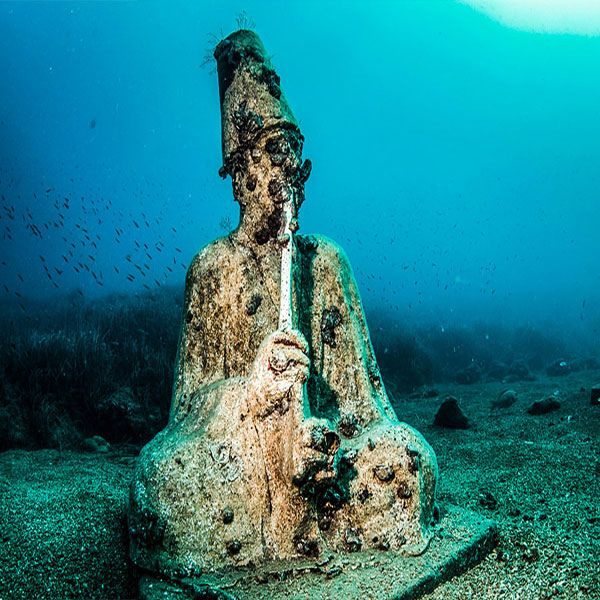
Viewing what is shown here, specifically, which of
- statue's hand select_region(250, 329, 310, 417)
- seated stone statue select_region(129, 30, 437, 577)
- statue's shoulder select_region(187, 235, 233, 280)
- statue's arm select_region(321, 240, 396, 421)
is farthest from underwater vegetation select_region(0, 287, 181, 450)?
statue's hand select_region(250, 329, 310, 417)

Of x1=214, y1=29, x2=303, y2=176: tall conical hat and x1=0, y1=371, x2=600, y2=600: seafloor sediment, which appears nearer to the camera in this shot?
x1=0, y1=371, x2=600, y2=600: seafloor sediment

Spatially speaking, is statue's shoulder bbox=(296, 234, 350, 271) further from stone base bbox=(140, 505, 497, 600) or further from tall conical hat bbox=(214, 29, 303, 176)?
stone base bbox=(140, 505, 497, 600)

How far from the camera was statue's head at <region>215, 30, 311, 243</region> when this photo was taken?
10.6 ft

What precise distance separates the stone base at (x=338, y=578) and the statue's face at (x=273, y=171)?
6.74 feet

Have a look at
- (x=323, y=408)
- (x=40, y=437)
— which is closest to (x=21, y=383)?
(x=40, y=437)

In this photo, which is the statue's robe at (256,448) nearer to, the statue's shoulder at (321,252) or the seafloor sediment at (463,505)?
the statue's shoulder at (321,252)

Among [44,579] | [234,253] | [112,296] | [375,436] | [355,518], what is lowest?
[44,579]

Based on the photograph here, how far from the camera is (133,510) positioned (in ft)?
8.42

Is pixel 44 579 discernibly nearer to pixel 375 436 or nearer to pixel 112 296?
pixel 375 436

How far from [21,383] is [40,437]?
151cm

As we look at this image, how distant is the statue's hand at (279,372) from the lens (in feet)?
8.37

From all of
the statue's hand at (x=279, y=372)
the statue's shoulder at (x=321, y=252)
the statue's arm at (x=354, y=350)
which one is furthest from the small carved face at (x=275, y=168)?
the statue's hand at (x=279, y=372)

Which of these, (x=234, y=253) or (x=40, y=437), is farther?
(x=40, y=437)

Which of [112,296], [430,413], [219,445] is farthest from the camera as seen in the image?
[112,296]
